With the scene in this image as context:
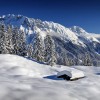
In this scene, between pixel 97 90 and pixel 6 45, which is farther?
pixel 6 45

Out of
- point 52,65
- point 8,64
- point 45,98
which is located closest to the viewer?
point 45,98

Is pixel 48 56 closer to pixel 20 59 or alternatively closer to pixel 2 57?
pixel 20 59

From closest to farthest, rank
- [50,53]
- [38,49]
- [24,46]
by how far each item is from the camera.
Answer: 1. [50,53]
2. [38,49]
3. [24,46]

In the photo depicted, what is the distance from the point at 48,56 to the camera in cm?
8681

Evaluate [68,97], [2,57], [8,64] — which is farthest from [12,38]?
[68,97]

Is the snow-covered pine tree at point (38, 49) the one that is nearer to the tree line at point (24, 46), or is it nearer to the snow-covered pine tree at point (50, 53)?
the tree line at point (24, 46)

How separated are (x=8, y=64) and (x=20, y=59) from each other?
43.6ft

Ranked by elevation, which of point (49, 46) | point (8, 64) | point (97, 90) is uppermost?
point (49, 46)

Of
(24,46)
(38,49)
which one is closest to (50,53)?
(38,49)

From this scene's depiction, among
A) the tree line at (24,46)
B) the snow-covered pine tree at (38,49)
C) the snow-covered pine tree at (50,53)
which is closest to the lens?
the snow-covered pine tree at (50,53)

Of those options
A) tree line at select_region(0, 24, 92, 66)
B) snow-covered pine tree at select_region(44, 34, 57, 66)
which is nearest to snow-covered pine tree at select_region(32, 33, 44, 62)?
tree line at select_region(0, 24, 92, 66)

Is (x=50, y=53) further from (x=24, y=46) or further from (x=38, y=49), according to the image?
(x=24, y=46)

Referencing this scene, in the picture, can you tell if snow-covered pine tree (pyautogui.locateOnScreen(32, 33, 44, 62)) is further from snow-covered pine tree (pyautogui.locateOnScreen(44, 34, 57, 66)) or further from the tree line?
snow-covered pine tree (pyautogui.locateOnScreen(44, 34, 57, 66))

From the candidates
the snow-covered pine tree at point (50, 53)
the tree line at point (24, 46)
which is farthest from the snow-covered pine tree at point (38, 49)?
the snow-covered pine tree at point (50, 53)
